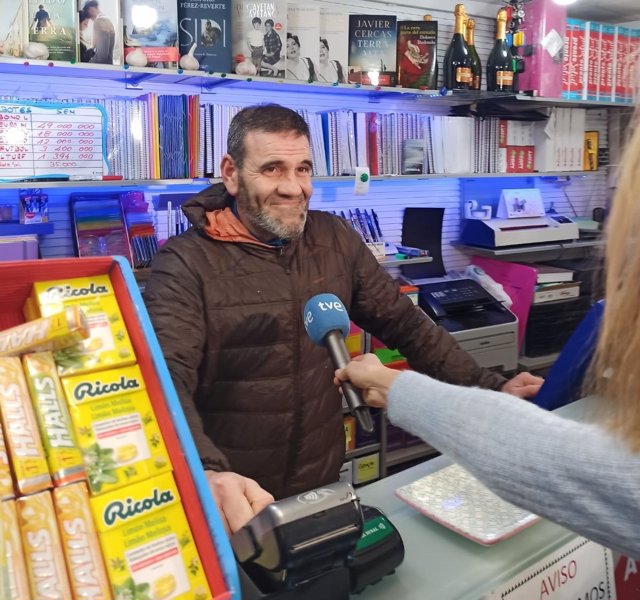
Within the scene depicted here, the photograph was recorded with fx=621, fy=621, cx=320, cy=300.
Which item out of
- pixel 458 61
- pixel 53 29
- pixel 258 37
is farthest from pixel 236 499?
pixel 458 61

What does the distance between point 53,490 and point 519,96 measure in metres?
3.73

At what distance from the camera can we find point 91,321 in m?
0.85

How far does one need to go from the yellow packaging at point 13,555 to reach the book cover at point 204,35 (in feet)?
8.28

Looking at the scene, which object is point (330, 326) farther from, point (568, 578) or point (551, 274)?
point (551, 274)

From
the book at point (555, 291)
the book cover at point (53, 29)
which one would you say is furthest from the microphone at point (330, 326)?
the book at point (555, 291)

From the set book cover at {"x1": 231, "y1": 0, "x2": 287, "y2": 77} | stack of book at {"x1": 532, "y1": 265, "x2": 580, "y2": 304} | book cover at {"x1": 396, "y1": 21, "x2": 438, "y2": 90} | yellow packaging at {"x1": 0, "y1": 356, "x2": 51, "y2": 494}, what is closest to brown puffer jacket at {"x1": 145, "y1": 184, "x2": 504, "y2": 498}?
yellow packaging at {"x1": 0, "y1": 356, "x2": 51, "y2": 494}

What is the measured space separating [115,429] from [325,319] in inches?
19.1

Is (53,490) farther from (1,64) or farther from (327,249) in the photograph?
(1,64)

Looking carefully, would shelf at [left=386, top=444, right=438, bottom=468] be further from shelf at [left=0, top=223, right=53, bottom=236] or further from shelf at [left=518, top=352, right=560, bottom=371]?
shelf at [left=0, top=223, right=53, bottom=236]

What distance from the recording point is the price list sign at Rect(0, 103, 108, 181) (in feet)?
8.04

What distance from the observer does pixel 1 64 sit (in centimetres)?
249

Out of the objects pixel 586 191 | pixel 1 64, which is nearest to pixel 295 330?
pixel 1 64

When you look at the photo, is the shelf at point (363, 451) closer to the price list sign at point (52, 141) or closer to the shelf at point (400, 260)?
the shelf at point (400, 260)

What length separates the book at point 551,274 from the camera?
13.2 ft
